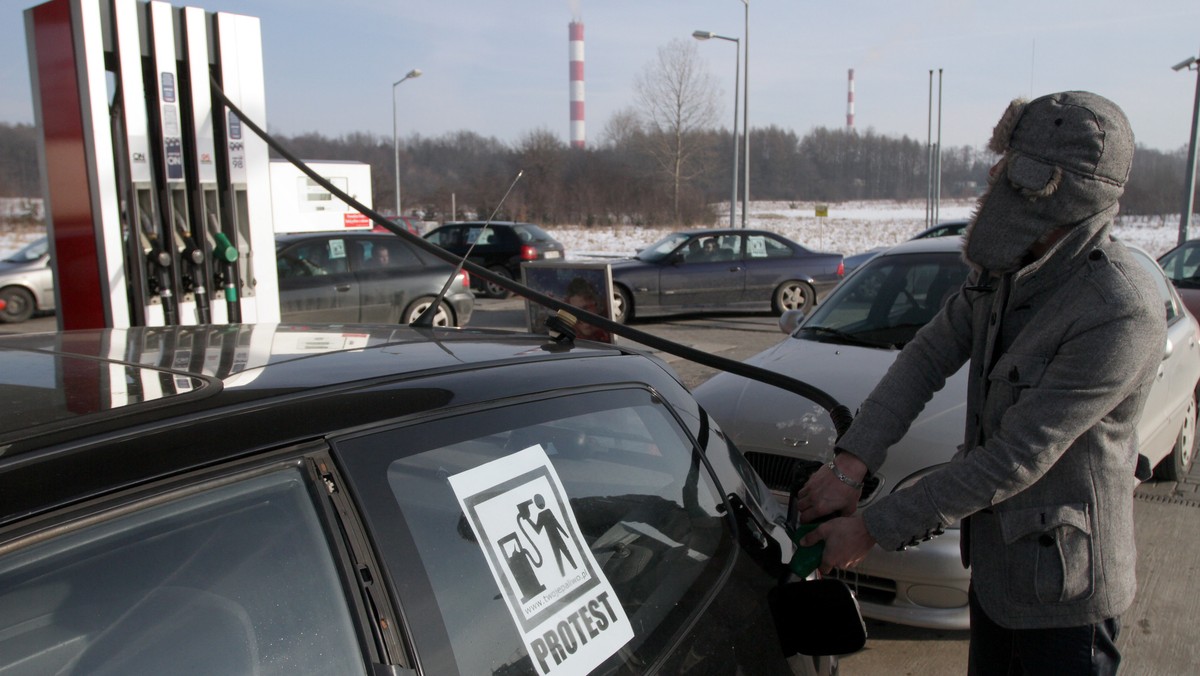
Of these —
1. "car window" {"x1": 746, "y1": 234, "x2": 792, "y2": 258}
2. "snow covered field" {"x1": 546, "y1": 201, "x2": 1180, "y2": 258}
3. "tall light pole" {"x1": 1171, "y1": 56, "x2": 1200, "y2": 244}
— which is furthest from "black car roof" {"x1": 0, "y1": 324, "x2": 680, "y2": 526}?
"snow covered field" {"x1": 546, "y1": 201, "x2": 1180, "y2": 258}

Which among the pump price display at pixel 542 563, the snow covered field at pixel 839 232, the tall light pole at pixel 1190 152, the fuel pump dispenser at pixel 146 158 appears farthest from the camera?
the snow covered field at pixel 839 232

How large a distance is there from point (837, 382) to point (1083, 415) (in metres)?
2.53

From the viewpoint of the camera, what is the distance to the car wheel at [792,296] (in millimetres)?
14453

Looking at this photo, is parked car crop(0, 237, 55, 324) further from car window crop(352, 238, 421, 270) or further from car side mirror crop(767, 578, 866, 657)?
car side mirror crop(767, 578, 866, 657)

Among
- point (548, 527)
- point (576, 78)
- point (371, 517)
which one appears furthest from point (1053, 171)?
point (576, 78)

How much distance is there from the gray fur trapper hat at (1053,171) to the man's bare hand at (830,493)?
22.2 inches

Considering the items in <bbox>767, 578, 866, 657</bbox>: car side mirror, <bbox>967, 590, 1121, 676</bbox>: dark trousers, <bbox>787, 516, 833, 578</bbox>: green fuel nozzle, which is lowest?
<bbox>967, 590, 1121, 676</bbox>: dark trousers

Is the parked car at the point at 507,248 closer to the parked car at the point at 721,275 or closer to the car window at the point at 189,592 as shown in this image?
the parked car at the point at 721,275

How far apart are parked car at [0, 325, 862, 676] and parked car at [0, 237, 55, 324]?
45.2 feet

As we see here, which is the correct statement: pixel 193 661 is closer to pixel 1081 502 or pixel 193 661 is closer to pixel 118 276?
pixel 1081 502

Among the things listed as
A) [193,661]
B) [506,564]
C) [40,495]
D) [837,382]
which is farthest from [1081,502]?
[837,382]

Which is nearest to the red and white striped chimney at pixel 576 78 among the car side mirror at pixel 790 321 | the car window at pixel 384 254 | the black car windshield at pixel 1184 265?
the car window at pixel 384 254

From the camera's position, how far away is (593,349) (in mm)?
2078

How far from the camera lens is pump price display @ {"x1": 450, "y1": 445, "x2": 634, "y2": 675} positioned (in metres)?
1.40
